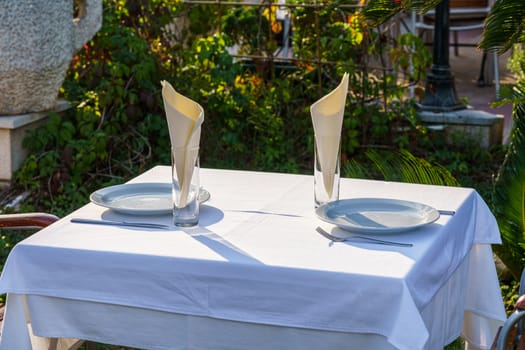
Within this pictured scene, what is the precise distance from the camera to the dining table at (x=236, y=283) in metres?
2.19

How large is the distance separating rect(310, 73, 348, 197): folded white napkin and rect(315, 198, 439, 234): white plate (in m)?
0.12

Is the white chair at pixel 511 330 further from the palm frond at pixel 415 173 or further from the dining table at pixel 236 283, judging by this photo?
the palm frond at pixel 415 173

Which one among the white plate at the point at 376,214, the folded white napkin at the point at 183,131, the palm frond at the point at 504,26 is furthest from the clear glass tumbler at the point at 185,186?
the palm frond at the point at 504,26

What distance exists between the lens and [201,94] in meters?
5.88

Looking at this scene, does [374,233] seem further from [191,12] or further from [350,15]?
[191,12]

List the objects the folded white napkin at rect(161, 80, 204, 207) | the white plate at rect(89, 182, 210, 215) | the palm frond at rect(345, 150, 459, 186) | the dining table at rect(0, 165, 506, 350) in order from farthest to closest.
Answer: the palm frond at rect(345, 150, 459, 186) < the white plate at rect(89, 182, 210, 215) < the folded white napkin at rect(161, 80, 204, 207) < the dining table at rect(0, 165, 506, 350)

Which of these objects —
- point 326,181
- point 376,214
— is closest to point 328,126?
point 326,181

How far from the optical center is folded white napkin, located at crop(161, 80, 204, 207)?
250cm

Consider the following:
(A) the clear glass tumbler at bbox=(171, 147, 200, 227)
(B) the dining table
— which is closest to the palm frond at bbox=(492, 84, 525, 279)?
(B) the dining table

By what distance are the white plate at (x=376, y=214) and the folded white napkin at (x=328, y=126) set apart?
4.6 inches

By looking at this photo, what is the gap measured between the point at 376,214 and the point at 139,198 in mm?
734

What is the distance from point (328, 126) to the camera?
8.73 feet

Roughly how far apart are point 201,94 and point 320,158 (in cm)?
328

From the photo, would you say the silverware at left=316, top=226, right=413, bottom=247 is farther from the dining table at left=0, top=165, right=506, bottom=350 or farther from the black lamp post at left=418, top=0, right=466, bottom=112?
the black lamp post at left=418, top=0, right=466, bottom=112
